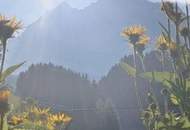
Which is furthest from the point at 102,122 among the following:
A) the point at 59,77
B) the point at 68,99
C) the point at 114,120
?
the point at 59,77

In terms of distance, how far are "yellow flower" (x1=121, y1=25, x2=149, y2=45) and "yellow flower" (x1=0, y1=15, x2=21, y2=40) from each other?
185cm

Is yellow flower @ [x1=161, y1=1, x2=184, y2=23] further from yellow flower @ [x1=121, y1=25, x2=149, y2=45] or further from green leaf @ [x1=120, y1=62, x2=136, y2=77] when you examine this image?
yellow flower @ [x1=121, y1=25, x2=149, y2=45]

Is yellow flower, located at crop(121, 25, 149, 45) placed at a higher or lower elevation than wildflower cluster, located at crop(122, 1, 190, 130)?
higher

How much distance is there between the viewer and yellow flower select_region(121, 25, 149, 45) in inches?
239

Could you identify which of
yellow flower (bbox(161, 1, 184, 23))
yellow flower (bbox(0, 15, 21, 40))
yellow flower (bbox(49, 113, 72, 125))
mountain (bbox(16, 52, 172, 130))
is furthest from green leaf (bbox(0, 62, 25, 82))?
mountain (bbox(16, 52, 172, 130))

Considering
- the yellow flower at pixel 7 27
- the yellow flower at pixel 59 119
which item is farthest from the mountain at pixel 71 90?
the yellow flower at pixel 7 27

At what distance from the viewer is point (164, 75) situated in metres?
3.91

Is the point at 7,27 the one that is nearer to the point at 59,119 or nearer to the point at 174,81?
the point at 59,119

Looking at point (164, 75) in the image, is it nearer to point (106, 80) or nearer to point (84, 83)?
point (84, 83)

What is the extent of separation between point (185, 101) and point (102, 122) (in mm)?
122655

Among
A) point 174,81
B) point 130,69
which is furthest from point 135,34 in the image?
point 174,81

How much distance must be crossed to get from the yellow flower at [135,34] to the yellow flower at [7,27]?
72.7 inches

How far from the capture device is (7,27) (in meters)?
4.45

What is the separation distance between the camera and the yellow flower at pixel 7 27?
4.40 metres
